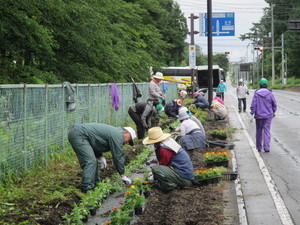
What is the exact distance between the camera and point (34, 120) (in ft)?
32.1

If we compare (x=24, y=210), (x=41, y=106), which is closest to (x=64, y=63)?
(x=41, y=106)

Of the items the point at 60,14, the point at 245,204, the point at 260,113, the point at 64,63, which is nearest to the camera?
the point at 245,204

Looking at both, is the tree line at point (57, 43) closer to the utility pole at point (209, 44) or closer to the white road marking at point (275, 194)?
the utility pole at point (209, 44)

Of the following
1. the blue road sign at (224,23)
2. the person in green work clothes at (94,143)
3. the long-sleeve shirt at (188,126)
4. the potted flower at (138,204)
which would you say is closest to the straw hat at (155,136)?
the person in green work clothes at (94,143)

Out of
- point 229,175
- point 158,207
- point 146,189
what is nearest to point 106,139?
point 146,189

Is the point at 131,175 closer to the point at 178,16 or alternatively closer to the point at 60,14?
the point at 60,14

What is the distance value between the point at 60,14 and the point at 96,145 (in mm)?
6903

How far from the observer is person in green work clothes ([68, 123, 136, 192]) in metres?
7.62

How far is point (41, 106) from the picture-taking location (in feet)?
33.5

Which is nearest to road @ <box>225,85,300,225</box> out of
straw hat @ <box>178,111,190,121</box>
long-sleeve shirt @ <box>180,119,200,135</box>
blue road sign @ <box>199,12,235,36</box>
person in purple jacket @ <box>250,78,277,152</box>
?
person in purple jacket @ <box>250,78,277,152</box>

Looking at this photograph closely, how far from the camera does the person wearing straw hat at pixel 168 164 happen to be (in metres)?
8.10

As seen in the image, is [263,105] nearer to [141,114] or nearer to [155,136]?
[141,114]

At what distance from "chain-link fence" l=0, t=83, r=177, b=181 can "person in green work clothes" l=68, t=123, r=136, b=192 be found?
1.38 meters

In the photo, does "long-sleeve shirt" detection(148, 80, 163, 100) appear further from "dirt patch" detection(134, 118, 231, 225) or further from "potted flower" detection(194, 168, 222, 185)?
"potted flower" detection(194, 168, 222, 185)
